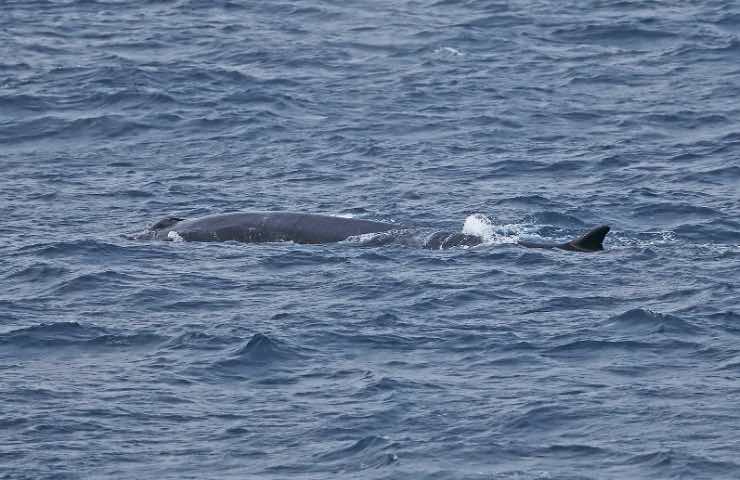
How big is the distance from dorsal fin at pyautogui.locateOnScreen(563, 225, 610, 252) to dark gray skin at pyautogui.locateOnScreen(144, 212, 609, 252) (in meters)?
0.85

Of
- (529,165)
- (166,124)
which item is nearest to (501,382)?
(529,165)

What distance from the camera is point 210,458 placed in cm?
2014

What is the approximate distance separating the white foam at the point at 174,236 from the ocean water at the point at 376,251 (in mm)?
311

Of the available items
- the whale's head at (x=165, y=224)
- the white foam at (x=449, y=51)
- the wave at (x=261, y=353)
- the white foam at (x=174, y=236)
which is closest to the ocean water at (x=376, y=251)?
the wave at (x=261, y=353)

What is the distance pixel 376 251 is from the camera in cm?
2902

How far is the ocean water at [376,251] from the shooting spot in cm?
2070

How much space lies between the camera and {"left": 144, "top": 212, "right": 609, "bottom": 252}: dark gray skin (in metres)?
29.7

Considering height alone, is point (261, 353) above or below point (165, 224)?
above

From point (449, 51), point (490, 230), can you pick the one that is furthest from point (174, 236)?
point (449, 51)

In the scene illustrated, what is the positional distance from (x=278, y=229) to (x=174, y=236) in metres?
1.96

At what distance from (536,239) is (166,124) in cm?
1345

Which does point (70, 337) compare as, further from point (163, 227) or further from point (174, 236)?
point (163, 227)

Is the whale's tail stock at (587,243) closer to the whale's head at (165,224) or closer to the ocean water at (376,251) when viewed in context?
the ocean water at (376,251)

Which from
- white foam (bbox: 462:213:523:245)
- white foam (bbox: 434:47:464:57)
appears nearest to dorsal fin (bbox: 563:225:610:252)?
white foam (bbox: 462:213:523:245)
